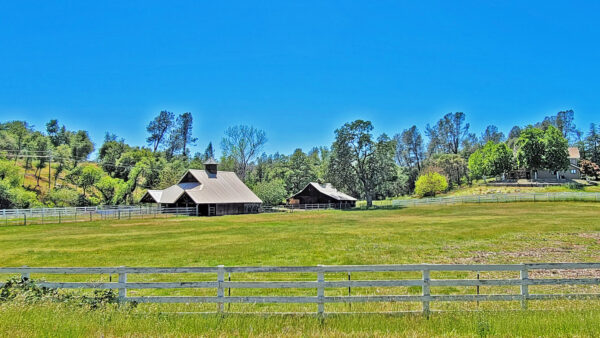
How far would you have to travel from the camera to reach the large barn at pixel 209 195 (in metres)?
63.3

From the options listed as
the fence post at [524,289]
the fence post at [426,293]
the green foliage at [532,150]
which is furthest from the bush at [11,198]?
the green foliage at [532,150]

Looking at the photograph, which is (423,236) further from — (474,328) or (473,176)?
(473,176)

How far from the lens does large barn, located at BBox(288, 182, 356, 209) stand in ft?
271

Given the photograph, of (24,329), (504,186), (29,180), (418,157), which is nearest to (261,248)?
(24,329)

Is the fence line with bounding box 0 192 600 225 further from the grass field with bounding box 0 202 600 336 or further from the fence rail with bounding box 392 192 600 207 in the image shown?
the grass field with bounding box 0 202 600 336

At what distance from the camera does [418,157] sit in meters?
132

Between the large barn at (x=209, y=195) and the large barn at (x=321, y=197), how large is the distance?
1410 centimetres

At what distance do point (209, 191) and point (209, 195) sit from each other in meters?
Answer: 1.36

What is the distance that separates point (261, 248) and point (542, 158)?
86.6 m

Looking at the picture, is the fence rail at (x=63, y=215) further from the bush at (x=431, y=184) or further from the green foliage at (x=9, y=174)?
the bush at (x=431, y=184)

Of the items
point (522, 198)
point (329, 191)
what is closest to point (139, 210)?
point (329, 191)

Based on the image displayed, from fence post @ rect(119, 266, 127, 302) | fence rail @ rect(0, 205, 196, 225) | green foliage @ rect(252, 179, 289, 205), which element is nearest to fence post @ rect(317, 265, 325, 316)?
fence post @ rect(119, 266, 127, 302)

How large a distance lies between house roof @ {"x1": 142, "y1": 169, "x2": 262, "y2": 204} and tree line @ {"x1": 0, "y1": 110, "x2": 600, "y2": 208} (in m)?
9.48

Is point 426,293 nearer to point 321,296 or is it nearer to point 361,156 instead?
point 321,296
